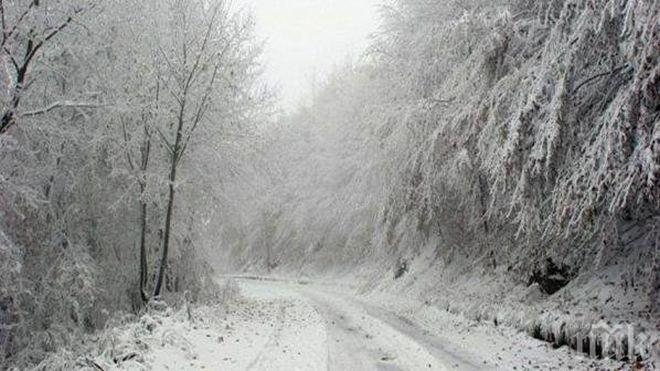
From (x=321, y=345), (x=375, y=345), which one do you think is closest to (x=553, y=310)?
(x=375, y=345)

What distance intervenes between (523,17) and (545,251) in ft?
17.5

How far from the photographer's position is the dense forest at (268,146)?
9820 millimetres

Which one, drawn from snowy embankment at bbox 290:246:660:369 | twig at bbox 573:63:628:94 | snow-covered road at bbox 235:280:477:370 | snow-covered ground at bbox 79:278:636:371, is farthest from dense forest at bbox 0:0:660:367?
snow-covered road at bbox 235:280:477:370

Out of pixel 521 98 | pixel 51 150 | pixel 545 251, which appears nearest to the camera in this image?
pixel 521 98

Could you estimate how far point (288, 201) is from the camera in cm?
4769

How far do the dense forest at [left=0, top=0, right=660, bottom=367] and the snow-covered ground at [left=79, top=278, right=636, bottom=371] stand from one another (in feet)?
6.00

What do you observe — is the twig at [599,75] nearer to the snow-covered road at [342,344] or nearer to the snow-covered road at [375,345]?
the snow-covered road at [342,344]

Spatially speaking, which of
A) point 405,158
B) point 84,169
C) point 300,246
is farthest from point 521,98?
point 300,246

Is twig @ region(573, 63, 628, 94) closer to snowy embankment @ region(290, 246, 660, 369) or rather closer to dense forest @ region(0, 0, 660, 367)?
dense forest @ region(0, 0, 660, 367)

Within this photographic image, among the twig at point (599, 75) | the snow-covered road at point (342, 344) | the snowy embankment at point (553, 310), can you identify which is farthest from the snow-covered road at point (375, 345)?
the twig at point (599, 75)

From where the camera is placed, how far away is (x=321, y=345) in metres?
12.1

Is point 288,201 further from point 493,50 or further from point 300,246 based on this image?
point 493,50

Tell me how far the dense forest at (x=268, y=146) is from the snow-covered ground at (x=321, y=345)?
6.00ft

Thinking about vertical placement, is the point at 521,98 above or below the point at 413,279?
above
